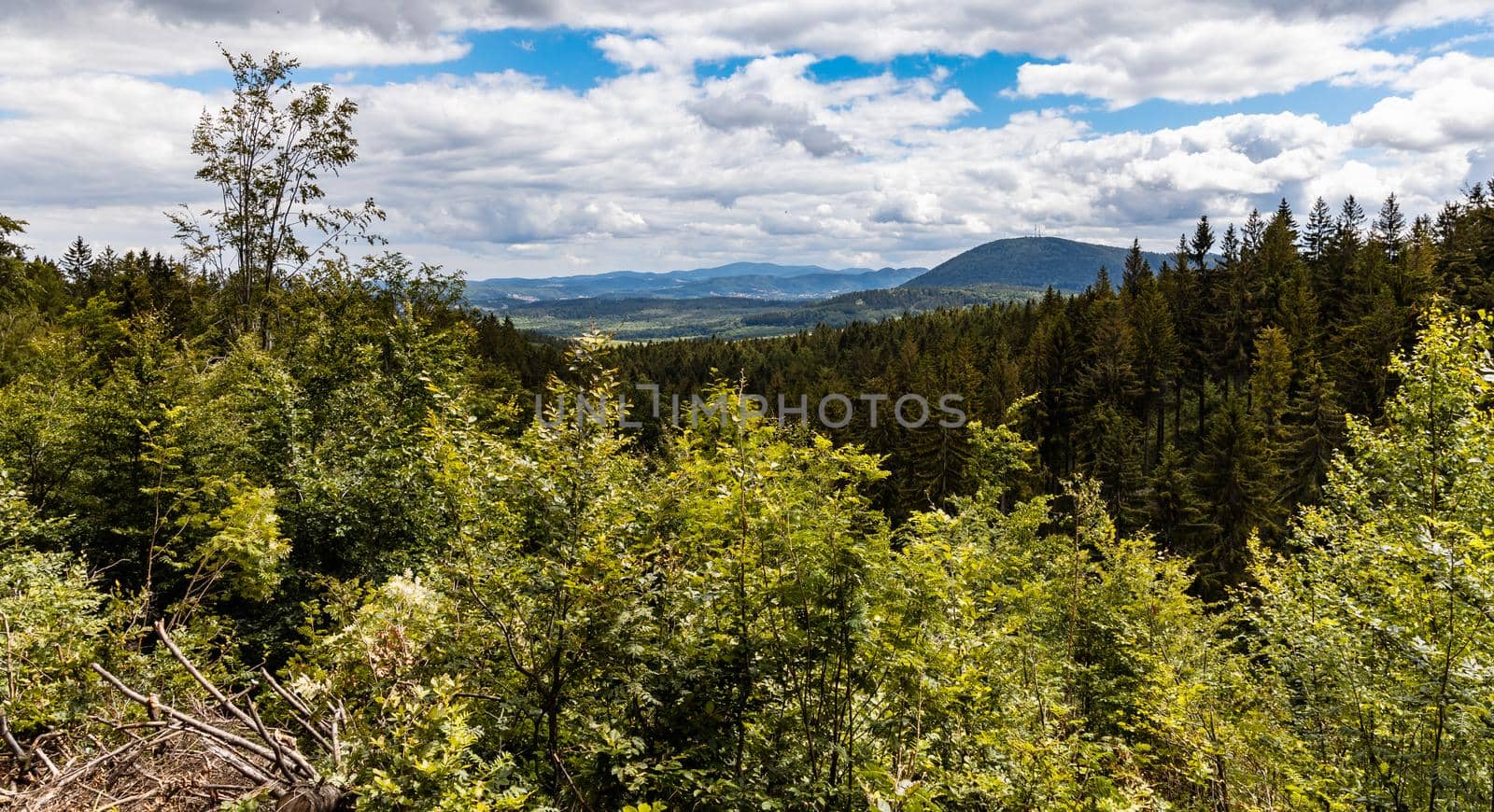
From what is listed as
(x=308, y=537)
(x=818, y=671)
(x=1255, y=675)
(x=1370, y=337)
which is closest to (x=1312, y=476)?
(x=1370, y=337)

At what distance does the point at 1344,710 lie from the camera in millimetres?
7746

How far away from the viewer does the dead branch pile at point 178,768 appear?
5051 mm

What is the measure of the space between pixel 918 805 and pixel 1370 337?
5357 cm

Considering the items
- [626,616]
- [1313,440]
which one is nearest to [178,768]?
[626,616]

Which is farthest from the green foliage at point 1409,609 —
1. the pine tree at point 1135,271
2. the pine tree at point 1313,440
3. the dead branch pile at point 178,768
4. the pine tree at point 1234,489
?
the pine tree at point 1135,271

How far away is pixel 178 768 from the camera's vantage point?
18.4ft

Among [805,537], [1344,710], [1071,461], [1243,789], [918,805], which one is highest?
[805,537]

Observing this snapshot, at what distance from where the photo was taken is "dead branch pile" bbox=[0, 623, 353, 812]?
16.6 feet

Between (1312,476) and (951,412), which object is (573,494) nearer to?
(951,412)

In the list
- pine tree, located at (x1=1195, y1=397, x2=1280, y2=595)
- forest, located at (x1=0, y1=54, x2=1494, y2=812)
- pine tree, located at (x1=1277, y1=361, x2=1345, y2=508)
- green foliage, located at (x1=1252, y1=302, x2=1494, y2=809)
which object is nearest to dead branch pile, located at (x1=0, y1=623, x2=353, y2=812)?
forest, located at (x1=0, y1=54, x2=1494, y2=812)

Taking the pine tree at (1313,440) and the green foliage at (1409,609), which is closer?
the green foliage at (1409,609)

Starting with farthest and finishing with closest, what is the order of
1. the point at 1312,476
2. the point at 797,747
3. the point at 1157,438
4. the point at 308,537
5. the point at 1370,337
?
the point at 1157,438
the point at 1370,337
the point at 1312,476
the point at 308,537
the point at 797,747

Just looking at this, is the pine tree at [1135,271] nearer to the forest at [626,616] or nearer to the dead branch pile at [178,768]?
the forest at [626,616]

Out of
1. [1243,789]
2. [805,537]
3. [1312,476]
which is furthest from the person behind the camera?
[1312,476]
